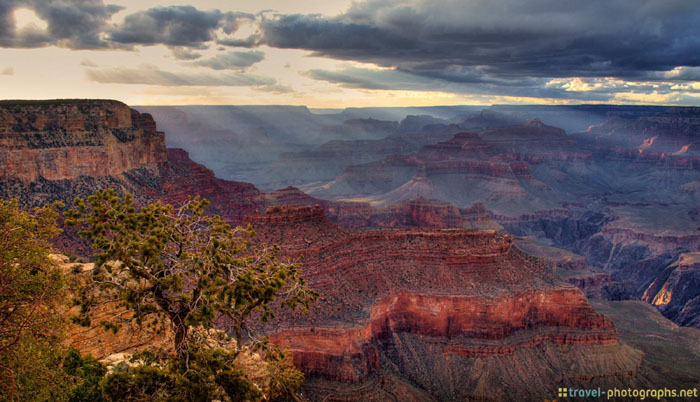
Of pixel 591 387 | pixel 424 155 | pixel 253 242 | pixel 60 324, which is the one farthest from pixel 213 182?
pixel 424 155

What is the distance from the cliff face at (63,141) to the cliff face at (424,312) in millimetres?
26759

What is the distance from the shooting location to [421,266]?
53000 millimetres

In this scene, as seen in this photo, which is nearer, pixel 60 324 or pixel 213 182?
pixel 60 324

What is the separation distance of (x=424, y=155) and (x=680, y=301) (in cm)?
11332

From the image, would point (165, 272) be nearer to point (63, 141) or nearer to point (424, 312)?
point (424, 312)

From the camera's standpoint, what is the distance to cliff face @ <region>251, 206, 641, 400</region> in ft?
140

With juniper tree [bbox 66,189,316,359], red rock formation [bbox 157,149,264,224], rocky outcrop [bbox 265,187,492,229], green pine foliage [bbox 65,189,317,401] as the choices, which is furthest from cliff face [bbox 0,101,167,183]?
green pine foliage [bbox 65,189,317,401]

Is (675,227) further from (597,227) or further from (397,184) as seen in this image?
(397,184)

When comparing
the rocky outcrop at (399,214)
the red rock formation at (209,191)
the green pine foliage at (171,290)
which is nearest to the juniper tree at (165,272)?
the green pine foliage at (171,290)

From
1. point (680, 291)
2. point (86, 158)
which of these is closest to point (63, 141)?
point (86, 158)

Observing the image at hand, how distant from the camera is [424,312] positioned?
5012 centimetres

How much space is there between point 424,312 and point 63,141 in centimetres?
4864

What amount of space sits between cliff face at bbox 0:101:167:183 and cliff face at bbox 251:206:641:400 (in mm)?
26759

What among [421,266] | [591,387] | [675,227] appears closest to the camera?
[591,387]
